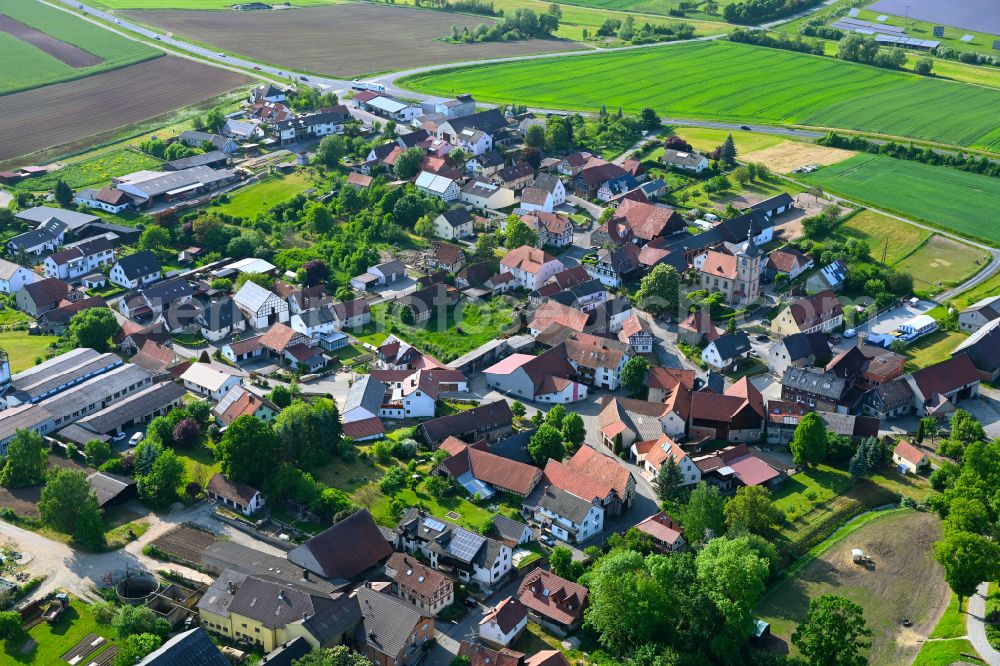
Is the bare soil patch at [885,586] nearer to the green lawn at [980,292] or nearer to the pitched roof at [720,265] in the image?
the pitched roof at [720,265]

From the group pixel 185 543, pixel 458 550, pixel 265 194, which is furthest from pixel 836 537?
pixel 265 194

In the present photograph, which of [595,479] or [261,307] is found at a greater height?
[261,307]

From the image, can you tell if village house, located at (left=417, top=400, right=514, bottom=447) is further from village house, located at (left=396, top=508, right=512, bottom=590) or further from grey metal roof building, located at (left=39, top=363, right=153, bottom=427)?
grey metal roof building, located at (left=39, top=363, right=153, bottom=427)

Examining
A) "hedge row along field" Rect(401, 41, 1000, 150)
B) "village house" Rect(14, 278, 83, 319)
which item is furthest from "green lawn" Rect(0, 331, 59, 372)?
"hedge row along field" Rect(401, 41, 1000, 150)

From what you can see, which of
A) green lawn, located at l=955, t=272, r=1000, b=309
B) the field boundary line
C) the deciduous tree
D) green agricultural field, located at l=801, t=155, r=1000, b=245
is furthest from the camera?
green agricultural field, located at l=801, t=155, r=1000, b=245

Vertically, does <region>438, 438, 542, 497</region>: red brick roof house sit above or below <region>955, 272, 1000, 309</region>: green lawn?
below

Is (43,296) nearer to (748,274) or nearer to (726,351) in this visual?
(726,351)

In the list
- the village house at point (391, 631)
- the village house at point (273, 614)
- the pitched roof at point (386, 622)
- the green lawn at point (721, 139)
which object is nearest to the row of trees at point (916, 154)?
the green lawn at point (721, 139)
